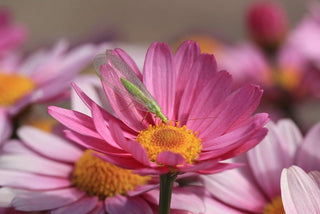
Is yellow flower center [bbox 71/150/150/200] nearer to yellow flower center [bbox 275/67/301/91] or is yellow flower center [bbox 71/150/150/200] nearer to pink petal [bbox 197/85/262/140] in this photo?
pink petal [bbox 197/85/262/140]

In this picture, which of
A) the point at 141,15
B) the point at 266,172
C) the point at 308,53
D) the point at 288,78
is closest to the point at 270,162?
the point at 266,172

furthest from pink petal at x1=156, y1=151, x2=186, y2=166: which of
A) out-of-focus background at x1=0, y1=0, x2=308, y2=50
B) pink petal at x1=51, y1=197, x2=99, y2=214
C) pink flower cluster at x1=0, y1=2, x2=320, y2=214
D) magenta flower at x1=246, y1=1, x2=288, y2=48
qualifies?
out-of-focus background at x1=0, y1=0, x2=308, y2=50

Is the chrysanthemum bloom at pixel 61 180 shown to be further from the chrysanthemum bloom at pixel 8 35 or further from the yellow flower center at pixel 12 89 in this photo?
the chrysanthemum bloom at pixel 8 35

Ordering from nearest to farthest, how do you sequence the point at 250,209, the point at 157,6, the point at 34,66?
the point at 250,209, the point at 34,66, the point at 157,6

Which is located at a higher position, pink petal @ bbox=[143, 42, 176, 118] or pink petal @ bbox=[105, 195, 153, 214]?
pink petal @ bbox=[143, 42, 176, 118]

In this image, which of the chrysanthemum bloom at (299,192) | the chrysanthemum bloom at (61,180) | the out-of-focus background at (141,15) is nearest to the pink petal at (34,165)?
the chrysanthemum bloom at (61,180)

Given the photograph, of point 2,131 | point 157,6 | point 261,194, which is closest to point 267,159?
point 261,194

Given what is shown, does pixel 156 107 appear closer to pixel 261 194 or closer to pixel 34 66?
pixel 261 194
